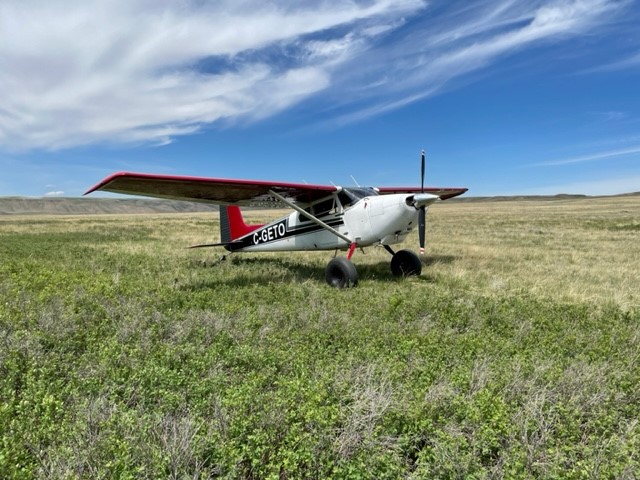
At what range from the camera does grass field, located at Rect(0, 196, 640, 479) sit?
257cm

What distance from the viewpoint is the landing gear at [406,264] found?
33.5ft

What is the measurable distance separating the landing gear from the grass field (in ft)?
6.94

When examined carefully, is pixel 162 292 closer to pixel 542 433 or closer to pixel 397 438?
pixel 397 438

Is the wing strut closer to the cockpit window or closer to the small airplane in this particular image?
the small airplane

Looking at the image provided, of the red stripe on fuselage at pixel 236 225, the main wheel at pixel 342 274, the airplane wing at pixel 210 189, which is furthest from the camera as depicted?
the red stripe on fuselage at pixel 236 225

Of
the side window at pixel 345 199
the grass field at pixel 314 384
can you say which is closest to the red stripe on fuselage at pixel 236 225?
the side window at pixel 345 199

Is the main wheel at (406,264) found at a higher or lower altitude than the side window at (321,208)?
lower

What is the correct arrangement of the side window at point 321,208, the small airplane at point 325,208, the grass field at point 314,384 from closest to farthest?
1. the grass field at point 314,384
2. the small airplane at point 325,208
3. the side window at point 321,208

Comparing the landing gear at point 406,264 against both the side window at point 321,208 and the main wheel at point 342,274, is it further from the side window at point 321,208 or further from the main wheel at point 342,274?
the side window at point 321,208

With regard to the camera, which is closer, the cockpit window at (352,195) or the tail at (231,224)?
the cockpit window at (352,195)

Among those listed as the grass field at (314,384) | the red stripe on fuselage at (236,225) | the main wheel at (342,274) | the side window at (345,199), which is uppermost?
the side window at (345,199)

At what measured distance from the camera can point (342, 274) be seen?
912 cm

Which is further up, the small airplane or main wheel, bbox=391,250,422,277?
the small airplane

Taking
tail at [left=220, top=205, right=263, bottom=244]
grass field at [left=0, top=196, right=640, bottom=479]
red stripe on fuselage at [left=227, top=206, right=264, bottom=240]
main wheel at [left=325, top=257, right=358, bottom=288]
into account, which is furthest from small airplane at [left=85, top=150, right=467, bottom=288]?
grass field at [left=0, top=196, right=640, bottom=479]
